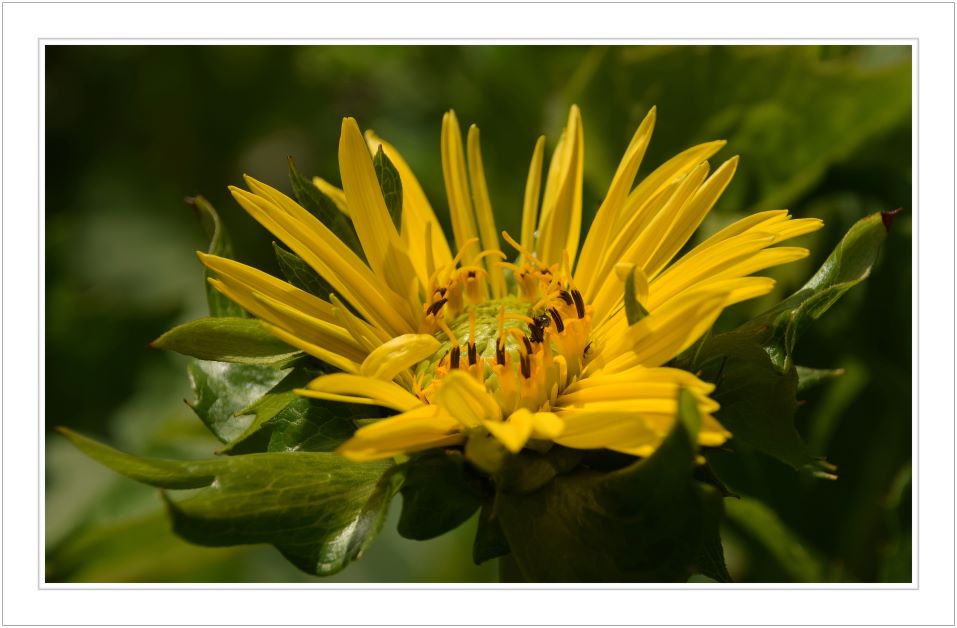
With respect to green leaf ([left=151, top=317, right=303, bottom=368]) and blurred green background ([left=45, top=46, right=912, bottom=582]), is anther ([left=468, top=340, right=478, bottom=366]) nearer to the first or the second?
green leaf ([left=151, top=317, right=303, bottom=368])

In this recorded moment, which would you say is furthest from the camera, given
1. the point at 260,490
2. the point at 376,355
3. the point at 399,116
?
the point at 399,116

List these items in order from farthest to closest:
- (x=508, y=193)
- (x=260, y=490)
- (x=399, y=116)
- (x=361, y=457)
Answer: (x=399, y=116) < (x=508, y=193) < (x=260, y=490) < (x=361, y=457)

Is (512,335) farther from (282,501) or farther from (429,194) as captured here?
(429,194)

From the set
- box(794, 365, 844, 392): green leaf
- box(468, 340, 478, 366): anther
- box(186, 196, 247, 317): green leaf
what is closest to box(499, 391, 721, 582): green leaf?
box(468, 340, 478, 366): anther

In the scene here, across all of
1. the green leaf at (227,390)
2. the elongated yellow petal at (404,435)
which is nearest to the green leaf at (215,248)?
the green leaf at (227,390)

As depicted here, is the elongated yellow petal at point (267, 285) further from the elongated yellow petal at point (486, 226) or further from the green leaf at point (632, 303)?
the green leaf at point (632, 303)

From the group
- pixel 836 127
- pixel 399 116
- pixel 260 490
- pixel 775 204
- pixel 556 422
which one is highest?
pixel 399 116

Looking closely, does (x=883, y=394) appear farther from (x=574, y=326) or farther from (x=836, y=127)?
(x=574, y=326)

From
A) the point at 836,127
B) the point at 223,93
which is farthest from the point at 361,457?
the point at 223,93
